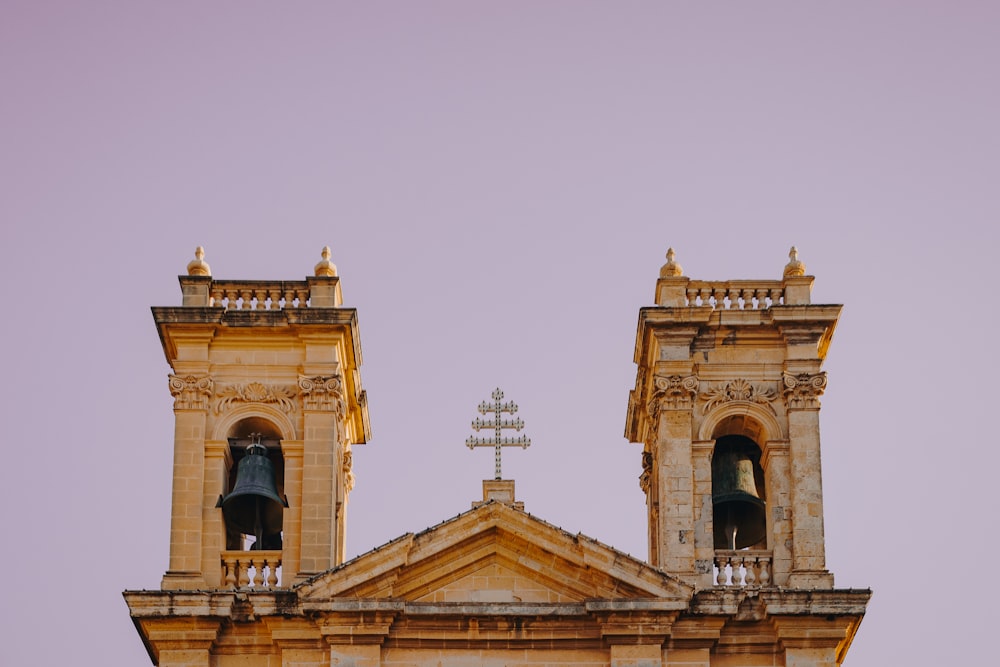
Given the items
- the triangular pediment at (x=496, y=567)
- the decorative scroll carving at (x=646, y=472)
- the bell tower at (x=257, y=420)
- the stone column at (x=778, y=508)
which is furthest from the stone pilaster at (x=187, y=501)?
the stone column at (x=778, y=508)

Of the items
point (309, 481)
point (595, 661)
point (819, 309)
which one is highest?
point (819, 309)

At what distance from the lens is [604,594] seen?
1458 inches

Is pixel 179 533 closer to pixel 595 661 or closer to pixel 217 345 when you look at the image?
pixel 217 345

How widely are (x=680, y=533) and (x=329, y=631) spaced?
17.0 ft

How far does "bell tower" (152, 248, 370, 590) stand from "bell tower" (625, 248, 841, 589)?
15.4 feet

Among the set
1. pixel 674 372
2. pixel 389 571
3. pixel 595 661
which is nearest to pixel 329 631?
pixel 389 571

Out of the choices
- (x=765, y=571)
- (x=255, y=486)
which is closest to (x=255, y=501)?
(x=255, y=486)

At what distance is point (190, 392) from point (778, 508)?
8.57m

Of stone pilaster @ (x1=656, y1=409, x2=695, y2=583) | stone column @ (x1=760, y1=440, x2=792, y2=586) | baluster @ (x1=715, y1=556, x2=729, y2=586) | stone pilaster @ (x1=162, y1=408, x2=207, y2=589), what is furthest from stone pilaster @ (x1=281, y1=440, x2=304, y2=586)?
stone column @ (x1=760, y1=440, x2=792, y2=586)

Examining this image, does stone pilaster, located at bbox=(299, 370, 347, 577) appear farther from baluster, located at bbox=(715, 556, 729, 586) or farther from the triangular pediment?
baluster, located at bbox=(715, 556, 729, 586)

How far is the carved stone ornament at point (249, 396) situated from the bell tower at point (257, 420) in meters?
0.01

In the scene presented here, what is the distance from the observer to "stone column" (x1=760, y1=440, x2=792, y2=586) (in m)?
37.7

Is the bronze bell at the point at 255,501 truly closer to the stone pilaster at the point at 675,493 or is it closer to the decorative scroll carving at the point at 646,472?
the stone pilaster at the point at 675,493

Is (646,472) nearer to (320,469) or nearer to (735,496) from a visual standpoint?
(735,496)
